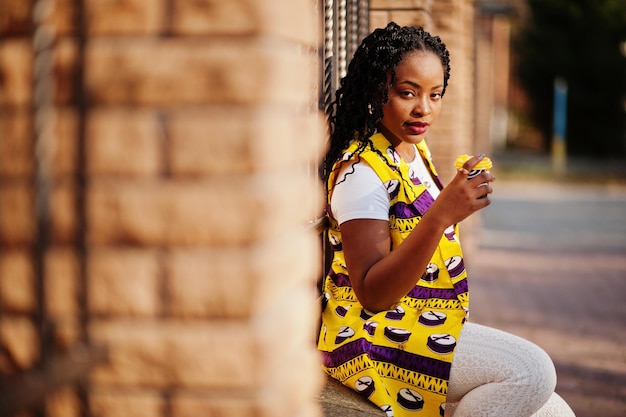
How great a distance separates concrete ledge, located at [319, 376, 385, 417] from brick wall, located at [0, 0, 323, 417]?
1137 mm

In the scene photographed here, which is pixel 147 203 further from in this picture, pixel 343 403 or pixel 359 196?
pixel 343 403

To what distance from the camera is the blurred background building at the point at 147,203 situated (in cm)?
122

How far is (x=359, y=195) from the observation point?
2.42 meters

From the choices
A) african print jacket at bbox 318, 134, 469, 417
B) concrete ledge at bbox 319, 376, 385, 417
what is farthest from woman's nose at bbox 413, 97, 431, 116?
concrete ledge at bbox 319, 376, 385, 417

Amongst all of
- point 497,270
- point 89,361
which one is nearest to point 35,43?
point 89,361

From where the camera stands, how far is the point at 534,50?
104 ft

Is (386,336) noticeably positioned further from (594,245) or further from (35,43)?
(594,245)

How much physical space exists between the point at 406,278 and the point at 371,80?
0.73 m

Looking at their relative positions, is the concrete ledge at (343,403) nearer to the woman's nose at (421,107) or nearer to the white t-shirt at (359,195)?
the white t-shirt at (359,195)

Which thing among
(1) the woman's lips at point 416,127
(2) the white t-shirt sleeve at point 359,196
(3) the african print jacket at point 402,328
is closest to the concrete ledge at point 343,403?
(3) the african print jacket at point 402,328

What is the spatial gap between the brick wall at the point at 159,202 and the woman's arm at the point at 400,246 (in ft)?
3.05

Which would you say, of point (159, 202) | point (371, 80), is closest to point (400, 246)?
point (371, 80)

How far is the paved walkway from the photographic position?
568cm

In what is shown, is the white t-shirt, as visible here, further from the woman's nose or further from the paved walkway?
the paved walkway
